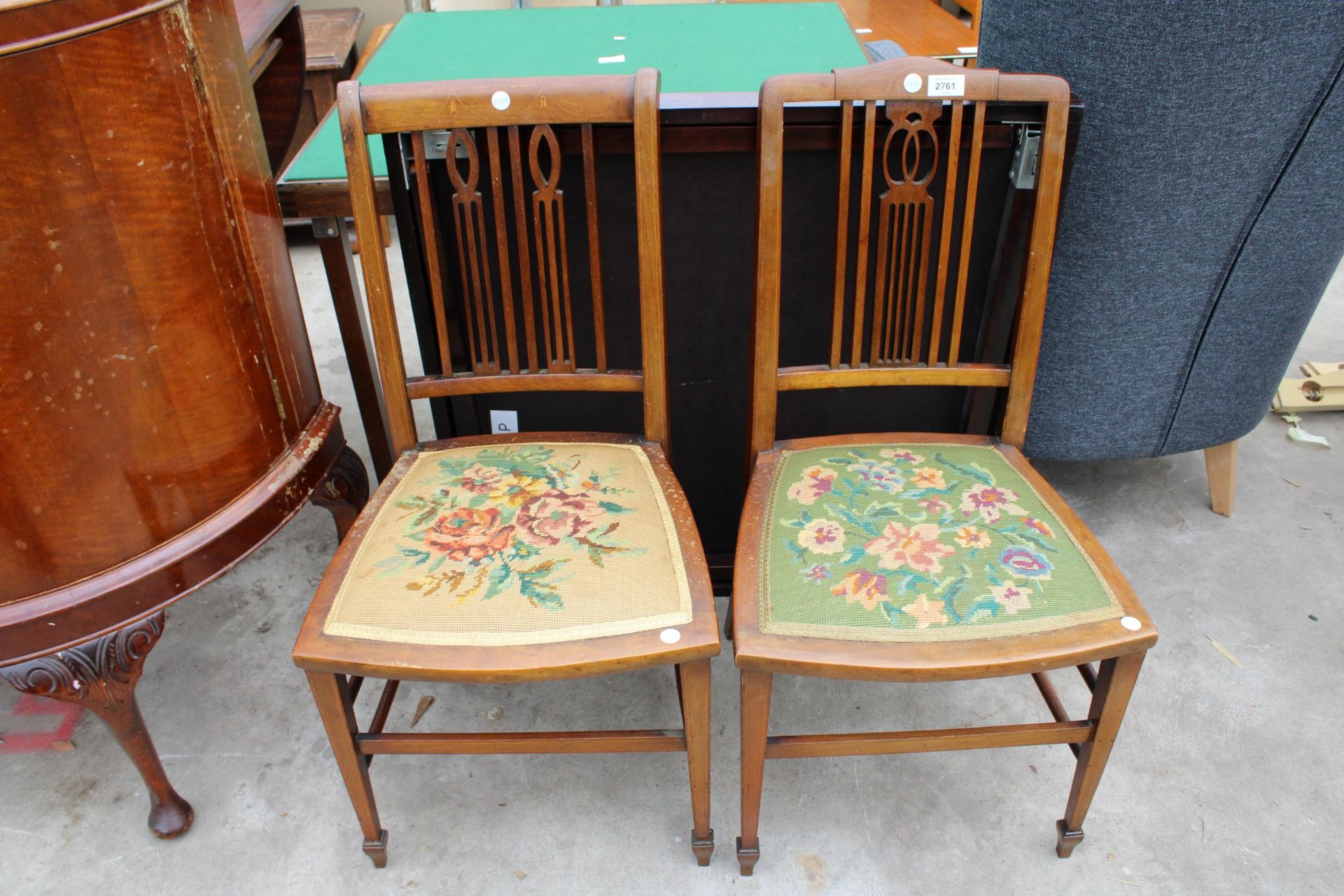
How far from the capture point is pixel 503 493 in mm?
1466

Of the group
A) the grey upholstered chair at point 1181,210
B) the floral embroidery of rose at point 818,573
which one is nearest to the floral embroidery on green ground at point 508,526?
the floral embroidery of rose at point 818,573

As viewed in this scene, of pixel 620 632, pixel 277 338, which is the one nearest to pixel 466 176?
pixel 277 338

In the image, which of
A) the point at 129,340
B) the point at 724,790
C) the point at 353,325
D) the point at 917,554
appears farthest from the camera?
the point at 353,325

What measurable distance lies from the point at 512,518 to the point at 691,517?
0.89 ft

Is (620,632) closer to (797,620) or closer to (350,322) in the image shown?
(797,620)

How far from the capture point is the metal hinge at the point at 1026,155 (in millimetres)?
1497

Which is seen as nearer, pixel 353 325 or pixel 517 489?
pixel 517 489

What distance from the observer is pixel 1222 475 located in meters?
2.23

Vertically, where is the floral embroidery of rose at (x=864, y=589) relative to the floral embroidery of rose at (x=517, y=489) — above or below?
below

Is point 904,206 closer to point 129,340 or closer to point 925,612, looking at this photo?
point 925,612

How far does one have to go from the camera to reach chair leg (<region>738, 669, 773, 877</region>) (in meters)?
1.32

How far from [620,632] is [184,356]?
717mm

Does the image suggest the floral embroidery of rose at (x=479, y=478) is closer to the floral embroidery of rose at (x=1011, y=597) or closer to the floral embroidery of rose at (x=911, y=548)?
the floral embroidery of rose at (x=911, y=548)

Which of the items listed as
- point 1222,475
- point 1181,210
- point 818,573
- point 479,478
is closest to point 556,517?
point 479,478
